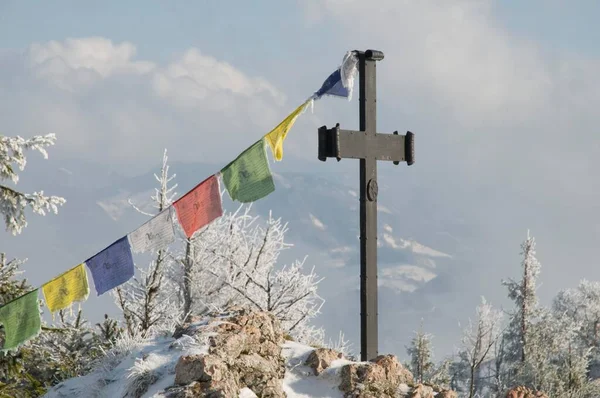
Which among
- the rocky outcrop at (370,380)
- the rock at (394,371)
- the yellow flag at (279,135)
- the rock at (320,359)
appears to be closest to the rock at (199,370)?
the rock at (320,359)

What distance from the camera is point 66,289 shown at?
34.9 feet

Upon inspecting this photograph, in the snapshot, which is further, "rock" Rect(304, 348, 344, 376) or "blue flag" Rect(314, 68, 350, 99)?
"blue flag" Rect(314, 68, 350, 99)

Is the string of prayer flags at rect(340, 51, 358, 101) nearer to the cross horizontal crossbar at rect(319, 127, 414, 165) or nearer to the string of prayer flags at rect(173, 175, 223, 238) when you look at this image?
the cross horizontal crossbar at rect(319, 127, 414, 165)

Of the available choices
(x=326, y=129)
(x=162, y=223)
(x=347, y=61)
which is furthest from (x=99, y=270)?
(x=347, y=61)

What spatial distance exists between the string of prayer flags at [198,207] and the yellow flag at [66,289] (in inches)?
59.9

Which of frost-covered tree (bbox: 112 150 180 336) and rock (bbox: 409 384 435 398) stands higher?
frost-covered tree (bbox: 112 150 180 336)

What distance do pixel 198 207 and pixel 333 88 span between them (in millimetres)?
2530

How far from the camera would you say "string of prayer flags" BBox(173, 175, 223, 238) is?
10.4 metres

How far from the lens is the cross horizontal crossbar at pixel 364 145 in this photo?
9875 millimetres

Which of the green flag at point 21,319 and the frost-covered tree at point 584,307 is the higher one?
the frost-covered tree at point 584,307

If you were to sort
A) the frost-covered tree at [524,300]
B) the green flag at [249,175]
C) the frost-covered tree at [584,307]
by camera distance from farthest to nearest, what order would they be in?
the frost-covered tree at [584,307] → the frost-covered tree at [524,300] → the green flag at [249,175]

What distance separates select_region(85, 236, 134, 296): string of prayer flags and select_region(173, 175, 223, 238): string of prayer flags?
0.82 metres

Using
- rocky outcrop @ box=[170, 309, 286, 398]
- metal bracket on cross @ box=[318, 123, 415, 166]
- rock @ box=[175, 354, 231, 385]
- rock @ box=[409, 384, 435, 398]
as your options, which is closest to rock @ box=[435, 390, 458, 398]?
rock @ box=[409, 384, 435, 398]

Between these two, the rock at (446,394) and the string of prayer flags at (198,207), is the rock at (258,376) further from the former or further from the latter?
the string of prayer flags at (198,207)
